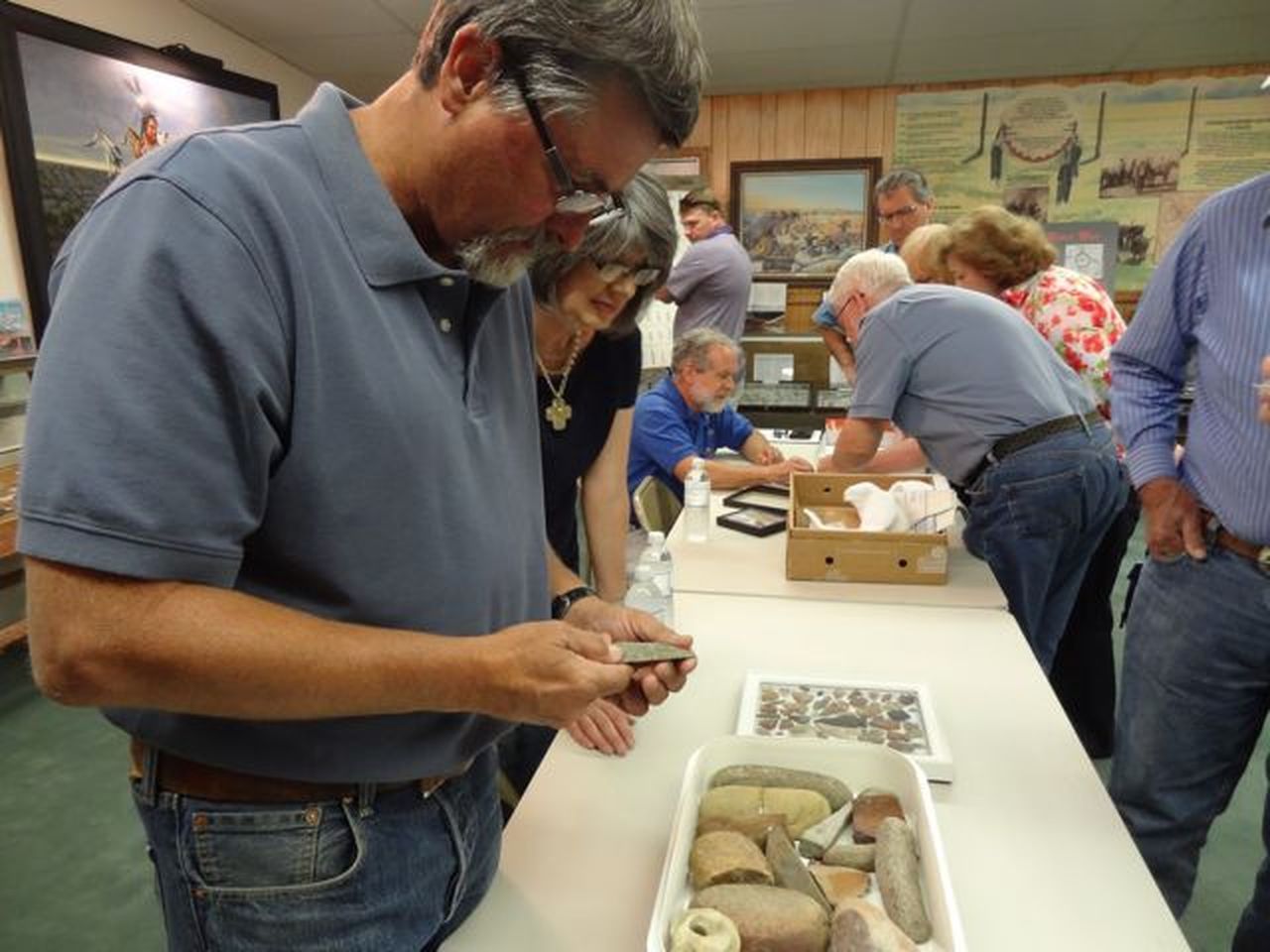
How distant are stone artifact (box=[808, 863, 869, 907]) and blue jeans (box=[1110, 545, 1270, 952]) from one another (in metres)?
0.84

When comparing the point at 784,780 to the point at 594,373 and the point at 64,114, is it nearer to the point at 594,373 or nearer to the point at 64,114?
the point at 594,373

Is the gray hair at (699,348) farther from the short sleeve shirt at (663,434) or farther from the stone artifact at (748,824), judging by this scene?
the stone artifact at (748,824)

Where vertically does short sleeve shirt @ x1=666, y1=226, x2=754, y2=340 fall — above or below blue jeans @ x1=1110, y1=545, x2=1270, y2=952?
above

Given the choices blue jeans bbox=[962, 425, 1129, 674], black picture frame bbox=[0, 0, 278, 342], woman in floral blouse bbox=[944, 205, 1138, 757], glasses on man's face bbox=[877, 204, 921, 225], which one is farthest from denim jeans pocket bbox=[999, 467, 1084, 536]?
black picture frame bbox=[0, 0, 278, 342]

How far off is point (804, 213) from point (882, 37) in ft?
4.53

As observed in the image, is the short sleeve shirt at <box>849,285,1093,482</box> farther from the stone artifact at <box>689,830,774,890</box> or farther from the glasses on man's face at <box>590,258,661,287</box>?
the stone artifact at <box>689,830,774,890</box>

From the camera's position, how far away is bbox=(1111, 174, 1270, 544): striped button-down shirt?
1266 mm

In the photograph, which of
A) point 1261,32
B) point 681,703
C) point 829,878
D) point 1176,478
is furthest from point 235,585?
point 1261,32

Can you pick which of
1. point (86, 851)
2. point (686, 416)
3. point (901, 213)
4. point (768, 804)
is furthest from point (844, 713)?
point (901, 213)

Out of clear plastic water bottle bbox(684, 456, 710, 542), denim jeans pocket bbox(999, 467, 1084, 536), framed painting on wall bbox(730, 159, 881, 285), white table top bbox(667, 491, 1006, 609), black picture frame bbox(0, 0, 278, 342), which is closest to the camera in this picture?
white table top bbox(667, 491, 1006, 609)

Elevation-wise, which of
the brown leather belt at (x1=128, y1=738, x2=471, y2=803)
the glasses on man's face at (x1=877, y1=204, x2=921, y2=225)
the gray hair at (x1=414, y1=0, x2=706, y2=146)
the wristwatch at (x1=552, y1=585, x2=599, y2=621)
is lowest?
the wristwatch at (x1=552, y1=585, x2=599, y2=621)

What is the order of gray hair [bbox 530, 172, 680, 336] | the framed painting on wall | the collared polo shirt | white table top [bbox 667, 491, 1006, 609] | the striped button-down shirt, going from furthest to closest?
the framed painting on wall, white table top [bbox 667, 491, 1006, 609], gray hair [bbox 530, 172, 680, 336], the striped button-down shirt, the collared polo shirt

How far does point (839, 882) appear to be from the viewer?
0.84 meters

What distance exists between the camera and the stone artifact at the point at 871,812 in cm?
91
